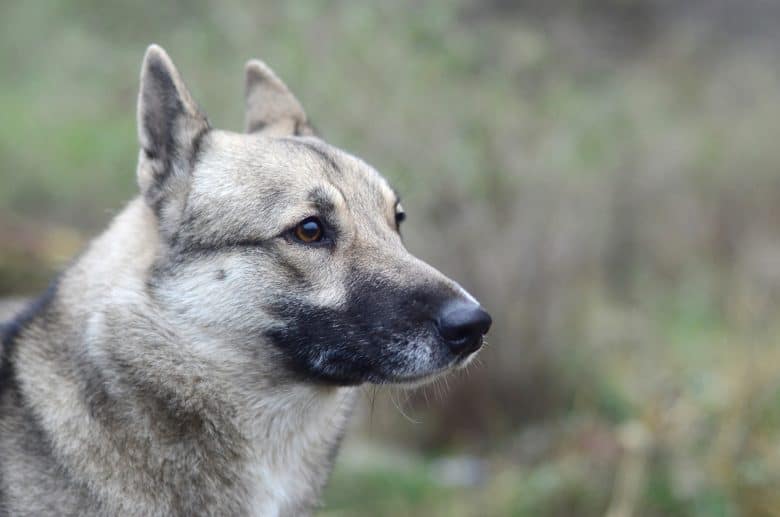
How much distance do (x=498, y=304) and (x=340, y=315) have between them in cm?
455

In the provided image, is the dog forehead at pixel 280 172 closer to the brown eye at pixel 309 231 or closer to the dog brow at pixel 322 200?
the dog brow at pixel 322 200

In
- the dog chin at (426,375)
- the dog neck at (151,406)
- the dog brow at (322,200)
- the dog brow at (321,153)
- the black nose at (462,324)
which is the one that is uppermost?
the dog brow at (321,153)

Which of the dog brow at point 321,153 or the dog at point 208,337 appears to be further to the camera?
the dog brow at point 321,153

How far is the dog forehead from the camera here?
154 inches

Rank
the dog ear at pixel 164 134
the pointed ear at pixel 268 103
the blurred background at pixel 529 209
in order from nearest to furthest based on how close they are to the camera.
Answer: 1. the dog ear at pixel 164 134
2. the pointed ear at pixel 268 103
3. the blurred background at pixel 529 209

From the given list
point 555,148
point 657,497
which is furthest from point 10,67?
point 657,497

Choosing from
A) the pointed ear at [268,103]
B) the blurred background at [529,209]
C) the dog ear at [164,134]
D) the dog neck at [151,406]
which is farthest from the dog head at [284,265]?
the blurred background at [529,209]

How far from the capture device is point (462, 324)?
3.57 m

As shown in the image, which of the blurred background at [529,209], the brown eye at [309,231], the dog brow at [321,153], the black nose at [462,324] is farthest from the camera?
the blurred background at [529,209]

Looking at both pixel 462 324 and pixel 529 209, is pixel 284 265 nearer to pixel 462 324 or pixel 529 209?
pixel 462 324

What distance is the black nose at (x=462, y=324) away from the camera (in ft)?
11.7

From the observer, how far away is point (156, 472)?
11.9 feet

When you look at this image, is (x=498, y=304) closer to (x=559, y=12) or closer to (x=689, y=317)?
(x=689, y=317)

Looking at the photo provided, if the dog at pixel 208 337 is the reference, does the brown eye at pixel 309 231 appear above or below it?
above
